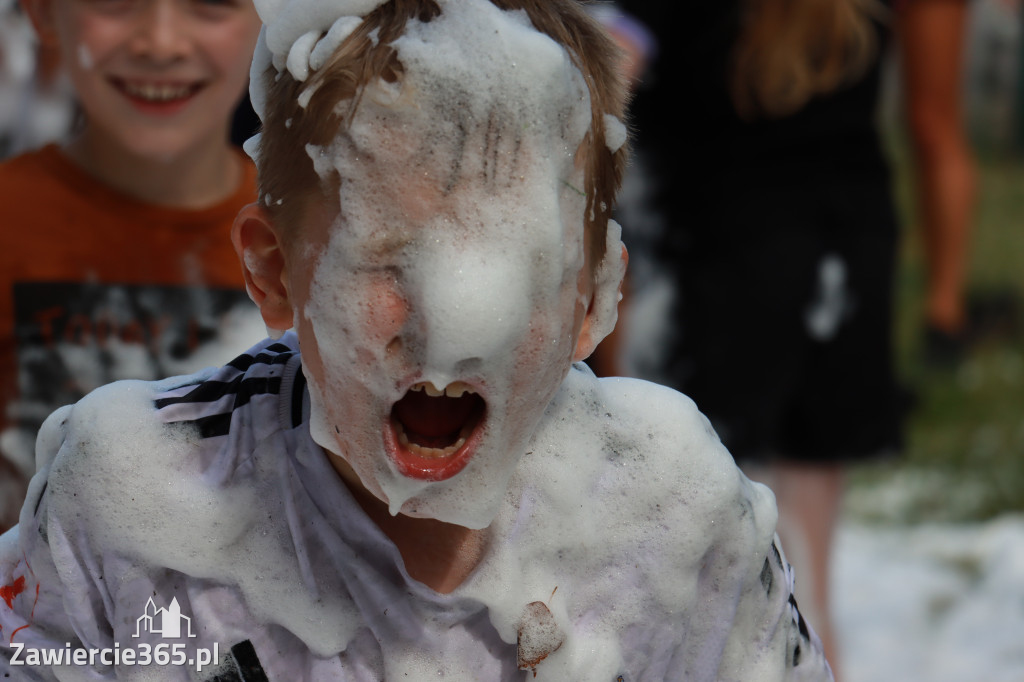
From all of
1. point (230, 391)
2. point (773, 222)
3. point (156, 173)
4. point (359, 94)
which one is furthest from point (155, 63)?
point (773, 222)

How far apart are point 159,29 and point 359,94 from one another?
814 millimetres

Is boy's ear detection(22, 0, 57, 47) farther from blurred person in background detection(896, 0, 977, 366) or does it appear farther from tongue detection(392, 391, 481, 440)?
blurred person in background detection(896, 0, 977, 366)

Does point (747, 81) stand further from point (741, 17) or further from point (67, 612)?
point (67, 612)

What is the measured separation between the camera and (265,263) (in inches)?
41.4

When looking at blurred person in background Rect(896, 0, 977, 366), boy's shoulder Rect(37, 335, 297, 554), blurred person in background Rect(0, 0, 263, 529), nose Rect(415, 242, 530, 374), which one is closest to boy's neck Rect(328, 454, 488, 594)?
boy's shoulder Rect(37, 335, 297, 554)

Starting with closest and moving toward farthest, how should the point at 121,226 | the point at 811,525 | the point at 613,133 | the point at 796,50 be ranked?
the point at 613,133, the point at 121,226, the point at 796,50, the point at 811,525

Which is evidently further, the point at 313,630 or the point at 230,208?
the point at 230,208

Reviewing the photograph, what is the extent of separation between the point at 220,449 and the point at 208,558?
9cm

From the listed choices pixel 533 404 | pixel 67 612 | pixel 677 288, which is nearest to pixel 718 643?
pixel 533 404

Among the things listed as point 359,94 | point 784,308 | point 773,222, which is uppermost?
point 359,94

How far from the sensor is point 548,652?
3.56 feet

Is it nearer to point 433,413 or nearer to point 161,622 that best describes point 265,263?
point 433,413

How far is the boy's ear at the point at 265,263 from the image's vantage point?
1043 mm

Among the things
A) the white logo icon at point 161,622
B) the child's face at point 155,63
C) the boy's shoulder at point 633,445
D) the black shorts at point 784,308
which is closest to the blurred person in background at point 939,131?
A: the black shorts at point 784,308
